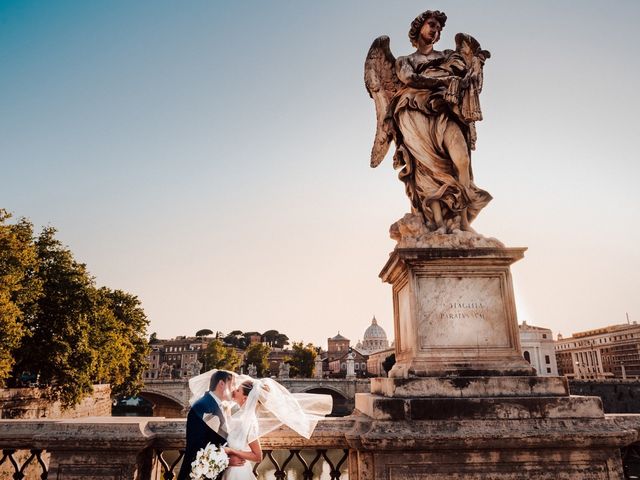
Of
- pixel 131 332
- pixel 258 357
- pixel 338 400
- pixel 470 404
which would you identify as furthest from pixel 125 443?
pixel 258 357

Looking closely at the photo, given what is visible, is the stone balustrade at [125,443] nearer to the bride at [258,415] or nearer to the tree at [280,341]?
the bride at [258,415]

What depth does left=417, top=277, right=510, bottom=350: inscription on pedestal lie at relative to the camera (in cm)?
443

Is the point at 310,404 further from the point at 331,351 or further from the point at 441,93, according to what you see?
the point at 331,351

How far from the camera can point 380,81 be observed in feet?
18.3

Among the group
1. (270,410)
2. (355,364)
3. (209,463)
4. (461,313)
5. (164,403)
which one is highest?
(355,364)

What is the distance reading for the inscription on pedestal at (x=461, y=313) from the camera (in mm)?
4426

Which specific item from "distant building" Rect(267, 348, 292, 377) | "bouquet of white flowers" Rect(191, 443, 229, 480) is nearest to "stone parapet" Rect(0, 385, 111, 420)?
"bouquet of white flowers" Rect(191, 443, 229, 480)

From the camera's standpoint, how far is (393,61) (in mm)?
5598

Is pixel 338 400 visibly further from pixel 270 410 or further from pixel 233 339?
pixel 233 339

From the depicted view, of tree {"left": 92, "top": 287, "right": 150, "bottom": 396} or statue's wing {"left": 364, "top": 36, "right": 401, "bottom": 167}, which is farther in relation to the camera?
tree {"left": 92, "top": 287, "right": 150, "bottom": 396}

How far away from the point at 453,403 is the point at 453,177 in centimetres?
239

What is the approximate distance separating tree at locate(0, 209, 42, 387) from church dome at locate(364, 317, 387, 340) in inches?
4768

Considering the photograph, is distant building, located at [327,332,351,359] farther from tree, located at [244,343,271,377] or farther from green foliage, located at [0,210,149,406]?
green foliage, located at [0,210,149,406]

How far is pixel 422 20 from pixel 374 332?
139095 mm
